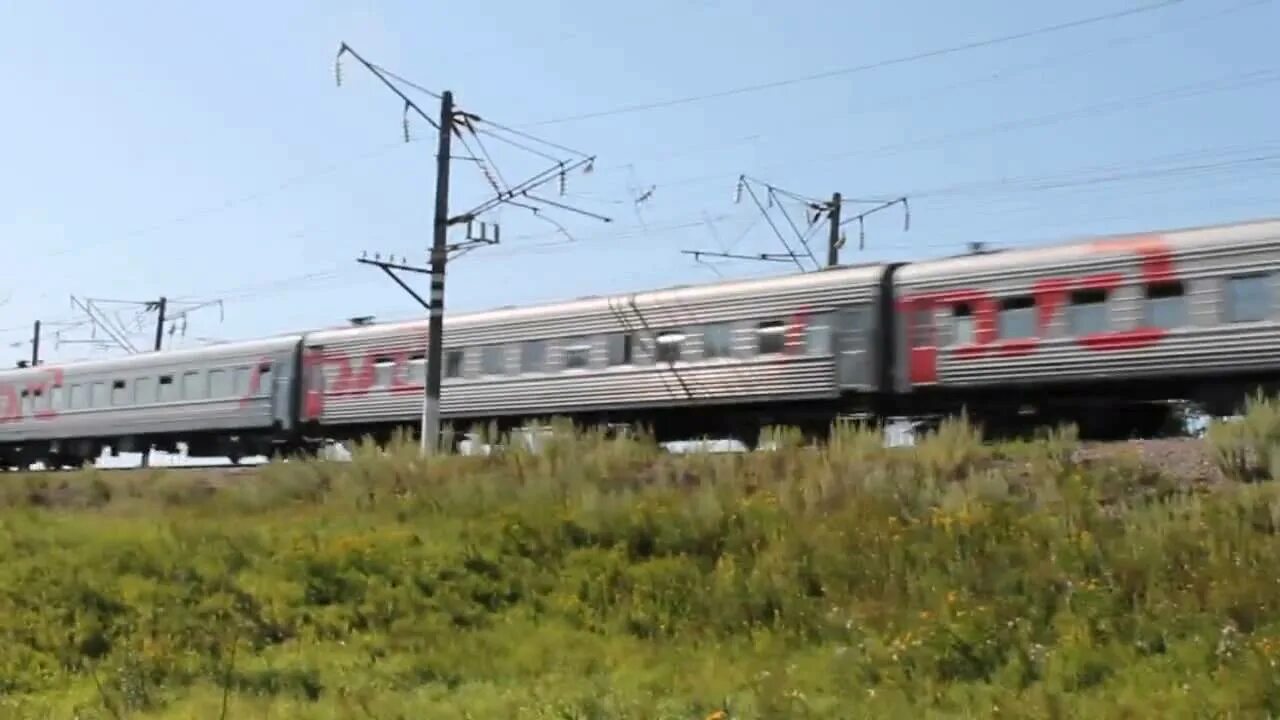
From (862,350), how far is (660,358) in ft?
12.5

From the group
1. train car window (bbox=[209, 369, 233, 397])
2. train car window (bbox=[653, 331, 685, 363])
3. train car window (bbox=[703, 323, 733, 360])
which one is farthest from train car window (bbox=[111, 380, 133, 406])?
train car window (bbox=[703, 323, 733, 360])

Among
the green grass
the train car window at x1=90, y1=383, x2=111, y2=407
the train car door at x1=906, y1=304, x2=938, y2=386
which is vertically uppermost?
the train car window at x1=90, y1=383, x2=111, y2=407

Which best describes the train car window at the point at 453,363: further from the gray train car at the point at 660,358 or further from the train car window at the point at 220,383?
the train car window at the point at 220,383

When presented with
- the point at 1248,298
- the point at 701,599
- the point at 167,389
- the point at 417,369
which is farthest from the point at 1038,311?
the point at 167,389

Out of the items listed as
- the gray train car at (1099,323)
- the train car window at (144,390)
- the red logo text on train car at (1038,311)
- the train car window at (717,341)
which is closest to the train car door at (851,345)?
the gray train car at (1099,323)

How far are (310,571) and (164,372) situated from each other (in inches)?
970

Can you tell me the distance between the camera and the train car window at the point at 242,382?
3375cm

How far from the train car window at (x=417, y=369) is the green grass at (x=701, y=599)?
1148 centimetres

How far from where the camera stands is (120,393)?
3731cm

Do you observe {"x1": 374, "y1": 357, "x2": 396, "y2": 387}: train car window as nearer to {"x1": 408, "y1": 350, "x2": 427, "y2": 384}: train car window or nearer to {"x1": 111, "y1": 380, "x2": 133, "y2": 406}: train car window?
{"x1": 408, "y1": 350, "x2": 427, "y2": 384}: train car window

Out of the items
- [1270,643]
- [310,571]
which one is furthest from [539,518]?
[1270,643]

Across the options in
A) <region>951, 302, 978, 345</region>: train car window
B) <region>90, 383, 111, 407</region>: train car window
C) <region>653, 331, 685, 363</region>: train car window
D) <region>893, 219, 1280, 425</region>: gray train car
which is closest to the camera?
<region>893, 219, 1280, 425</region>: gray train car

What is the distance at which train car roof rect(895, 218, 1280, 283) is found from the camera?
1753 cm

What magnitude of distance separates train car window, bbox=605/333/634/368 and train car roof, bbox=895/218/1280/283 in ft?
16.3
